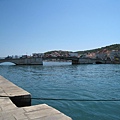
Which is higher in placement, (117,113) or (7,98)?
(7,98)

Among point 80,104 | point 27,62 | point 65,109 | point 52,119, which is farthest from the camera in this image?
point 27,62

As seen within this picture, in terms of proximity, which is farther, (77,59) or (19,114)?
(77,59)

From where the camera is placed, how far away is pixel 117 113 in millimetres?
9953

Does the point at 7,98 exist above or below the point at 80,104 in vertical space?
above

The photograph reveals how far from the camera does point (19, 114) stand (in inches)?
243

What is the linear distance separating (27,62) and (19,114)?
105m

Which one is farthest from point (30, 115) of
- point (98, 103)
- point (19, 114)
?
point (98, 103)

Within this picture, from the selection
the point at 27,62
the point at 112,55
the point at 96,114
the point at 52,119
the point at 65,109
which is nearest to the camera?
the point at 52,119

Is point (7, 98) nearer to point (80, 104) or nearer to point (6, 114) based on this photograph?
point (6, 114)

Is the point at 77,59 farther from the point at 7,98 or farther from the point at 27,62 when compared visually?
the point at 7,98

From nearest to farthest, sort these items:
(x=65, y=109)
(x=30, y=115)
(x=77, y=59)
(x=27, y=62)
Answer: (x=30, y=115) → (x=65, y=109) → (x=27, y=62) → (x=77, y=59)

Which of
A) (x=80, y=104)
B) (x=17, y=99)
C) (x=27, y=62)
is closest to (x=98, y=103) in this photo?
(x=80, y=104)

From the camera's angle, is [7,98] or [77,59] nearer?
[7,98]

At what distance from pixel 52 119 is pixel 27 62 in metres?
106
